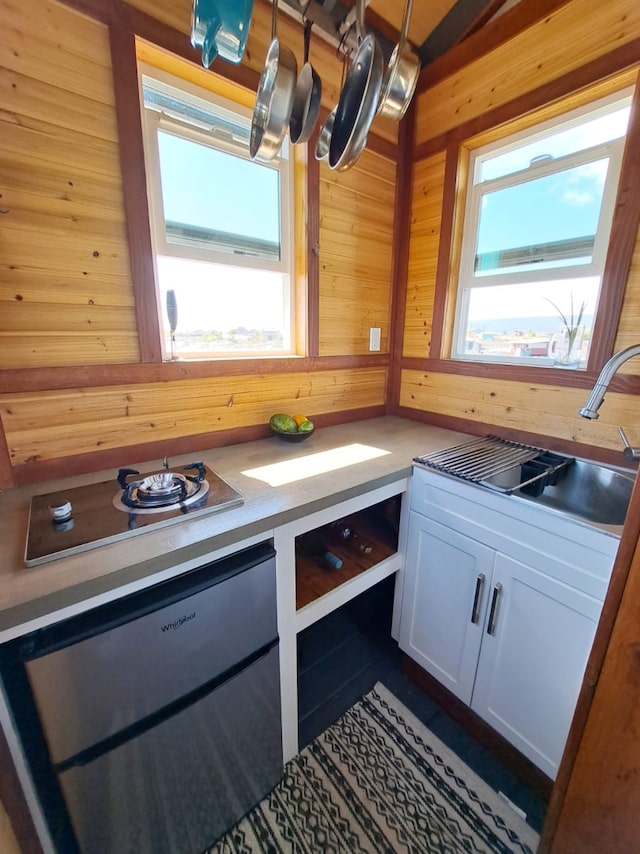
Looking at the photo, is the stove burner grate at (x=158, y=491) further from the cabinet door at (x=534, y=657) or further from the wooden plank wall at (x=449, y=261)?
the wooden plank wall at (x=449, y=261)

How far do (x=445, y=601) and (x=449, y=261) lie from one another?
155cm

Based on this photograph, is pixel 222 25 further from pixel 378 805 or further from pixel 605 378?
pixel 378 805

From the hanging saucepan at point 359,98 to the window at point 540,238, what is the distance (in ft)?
2.79

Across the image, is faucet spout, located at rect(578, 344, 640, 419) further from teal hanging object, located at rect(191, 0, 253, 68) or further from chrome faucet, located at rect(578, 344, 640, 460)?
teal hanging object, located at rect(191, 0, 253, 68)

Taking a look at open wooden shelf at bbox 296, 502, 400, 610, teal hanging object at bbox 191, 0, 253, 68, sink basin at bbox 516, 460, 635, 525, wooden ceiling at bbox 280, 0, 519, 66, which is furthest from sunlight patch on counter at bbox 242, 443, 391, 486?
wooden ceiling at bbox 280, 0, 519, 66

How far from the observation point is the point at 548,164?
4.73 feet

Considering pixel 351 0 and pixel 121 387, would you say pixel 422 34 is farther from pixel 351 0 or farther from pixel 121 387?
pixel 121 387

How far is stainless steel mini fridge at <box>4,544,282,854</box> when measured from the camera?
0.68 metres

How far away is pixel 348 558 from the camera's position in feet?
4.65

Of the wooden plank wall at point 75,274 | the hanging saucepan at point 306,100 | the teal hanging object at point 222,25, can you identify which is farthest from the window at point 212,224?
the hanging saucepan at point 306,100

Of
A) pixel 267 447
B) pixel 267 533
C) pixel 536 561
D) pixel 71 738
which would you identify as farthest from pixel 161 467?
pixel 536 561

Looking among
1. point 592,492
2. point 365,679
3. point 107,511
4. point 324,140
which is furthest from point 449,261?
point 365,679

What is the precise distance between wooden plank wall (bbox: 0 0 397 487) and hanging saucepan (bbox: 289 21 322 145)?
15.8 inches

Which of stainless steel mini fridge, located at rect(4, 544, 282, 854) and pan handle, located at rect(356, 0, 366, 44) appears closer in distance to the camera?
stainless steel mini fridge, located at rect(4, 544, 282, 854)
